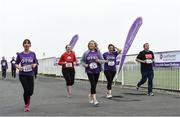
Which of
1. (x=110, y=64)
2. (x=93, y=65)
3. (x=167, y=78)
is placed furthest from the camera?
(x=167, y=78)

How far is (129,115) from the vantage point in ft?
32.7

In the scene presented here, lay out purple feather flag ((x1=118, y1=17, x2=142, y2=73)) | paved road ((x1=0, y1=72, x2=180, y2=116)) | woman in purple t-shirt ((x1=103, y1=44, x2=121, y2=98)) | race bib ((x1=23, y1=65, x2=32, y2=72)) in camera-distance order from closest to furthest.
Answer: paved road ((x1=0, y1=72, x2=180, y2=116)), race bib ((x1=23, y1=65, x2=32, y2=72)), woman in purple t-shirt ((x1=103, y1=44, x2=121, y2=98)), purple feather flag ((x1=118, y1=17, x2=142, y2=73))

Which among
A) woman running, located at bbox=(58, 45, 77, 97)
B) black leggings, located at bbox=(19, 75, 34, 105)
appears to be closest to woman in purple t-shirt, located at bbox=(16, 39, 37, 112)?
black leggings, located at bbox=(19, 75, 34, 105)

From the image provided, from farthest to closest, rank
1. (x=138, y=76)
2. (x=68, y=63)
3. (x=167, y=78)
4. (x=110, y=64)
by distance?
(x=138, y=76) < (x=167, y=78) < (x=68, y=63) < (x=110, y=64)

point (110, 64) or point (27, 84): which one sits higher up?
point (110, 64)

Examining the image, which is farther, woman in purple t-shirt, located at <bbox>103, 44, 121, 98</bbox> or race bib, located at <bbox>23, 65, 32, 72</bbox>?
woman in purple t-shirt, located at <bbox>103, 44, 121, 98</bbox>

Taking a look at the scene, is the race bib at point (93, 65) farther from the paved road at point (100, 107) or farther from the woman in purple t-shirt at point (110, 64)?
the woman in purple t-shirt at point (110, 64)

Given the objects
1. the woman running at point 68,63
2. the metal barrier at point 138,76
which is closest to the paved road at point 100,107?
the woman running at point 68,63

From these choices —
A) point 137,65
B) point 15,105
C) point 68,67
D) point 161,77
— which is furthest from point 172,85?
point 15,105

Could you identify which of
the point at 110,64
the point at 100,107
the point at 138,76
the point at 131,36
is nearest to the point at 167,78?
the point at 138,76

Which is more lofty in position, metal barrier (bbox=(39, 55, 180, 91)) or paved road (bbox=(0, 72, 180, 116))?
metal barrier (bbox=(39, 55, 180, 91))

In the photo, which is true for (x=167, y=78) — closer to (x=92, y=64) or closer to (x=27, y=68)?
(x=92, y=64)

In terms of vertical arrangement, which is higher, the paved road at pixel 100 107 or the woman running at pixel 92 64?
the woman running at pixel 92 64

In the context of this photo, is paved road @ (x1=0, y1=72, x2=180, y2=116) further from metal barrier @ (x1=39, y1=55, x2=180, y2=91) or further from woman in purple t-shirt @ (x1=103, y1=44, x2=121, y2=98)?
metal barrier @ (x1=39, y1=55, x2=180, y2=91)
